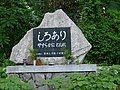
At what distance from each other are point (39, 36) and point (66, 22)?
0.55m

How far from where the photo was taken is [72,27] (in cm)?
694

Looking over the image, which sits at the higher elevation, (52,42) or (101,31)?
(52,42)

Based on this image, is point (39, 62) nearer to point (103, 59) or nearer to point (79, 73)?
point (79, 73)

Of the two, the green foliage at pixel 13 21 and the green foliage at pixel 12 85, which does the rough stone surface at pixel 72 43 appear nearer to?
the green foliage at pixel 12 85

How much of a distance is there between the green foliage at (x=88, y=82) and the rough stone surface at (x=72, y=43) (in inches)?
25.9

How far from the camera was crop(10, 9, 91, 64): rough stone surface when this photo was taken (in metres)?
6.79

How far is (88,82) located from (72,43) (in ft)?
4.02

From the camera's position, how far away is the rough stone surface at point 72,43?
679 cm

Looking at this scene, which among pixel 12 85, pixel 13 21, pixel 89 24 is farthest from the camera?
pixel 89 24

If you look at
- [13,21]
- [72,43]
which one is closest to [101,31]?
[13,21]

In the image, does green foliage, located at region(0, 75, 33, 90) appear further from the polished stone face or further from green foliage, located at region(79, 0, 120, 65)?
green foliage, located at region(79, 0, 120, 65)

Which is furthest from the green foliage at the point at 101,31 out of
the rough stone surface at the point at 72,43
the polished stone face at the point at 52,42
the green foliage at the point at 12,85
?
the green foliage at the point at 12,85

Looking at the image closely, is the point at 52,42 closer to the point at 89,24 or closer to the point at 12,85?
the point at 12,85

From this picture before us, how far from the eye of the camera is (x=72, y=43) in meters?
6.83
